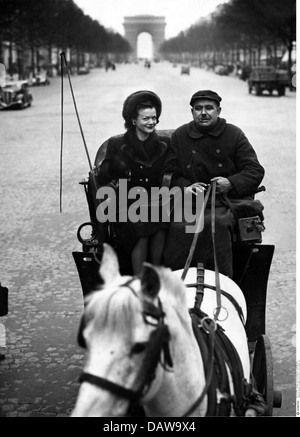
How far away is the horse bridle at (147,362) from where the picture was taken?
2016mm

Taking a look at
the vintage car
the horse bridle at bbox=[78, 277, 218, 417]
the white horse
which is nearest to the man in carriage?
the white horse

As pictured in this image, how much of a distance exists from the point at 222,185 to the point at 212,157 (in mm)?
235

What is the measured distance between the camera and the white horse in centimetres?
203

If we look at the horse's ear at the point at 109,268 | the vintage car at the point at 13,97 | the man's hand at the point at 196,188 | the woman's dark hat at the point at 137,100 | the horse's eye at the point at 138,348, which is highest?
the vintage car at the point at 13,97

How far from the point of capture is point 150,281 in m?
2.07

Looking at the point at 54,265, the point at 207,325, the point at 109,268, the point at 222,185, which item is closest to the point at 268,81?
the point at 54,265

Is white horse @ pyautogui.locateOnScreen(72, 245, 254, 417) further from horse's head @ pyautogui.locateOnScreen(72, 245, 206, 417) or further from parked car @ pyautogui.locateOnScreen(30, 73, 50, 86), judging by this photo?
parked car @ pyautogui.locateOnScreen(30, 73, 50, 86)

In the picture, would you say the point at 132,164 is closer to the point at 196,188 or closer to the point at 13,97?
the point at 196,188

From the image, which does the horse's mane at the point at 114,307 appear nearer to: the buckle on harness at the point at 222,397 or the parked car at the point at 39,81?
the buckle on harness at the point at 222,397

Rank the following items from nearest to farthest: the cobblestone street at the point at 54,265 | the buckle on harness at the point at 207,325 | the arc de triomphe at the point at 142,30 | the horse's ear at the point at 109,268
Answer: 1. the horse's ear at the point at 109,268
2. the buckle on harness at the point at 207,325
3. the cobblestone street at the point at 54,265
4. the arc de triomphe at the point at 142,30

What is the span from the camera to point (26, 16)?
103 feet

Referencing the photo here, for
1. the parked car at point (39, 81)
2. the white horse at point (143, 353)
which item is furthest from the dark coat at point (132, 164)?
the parked car at point (39, 81)

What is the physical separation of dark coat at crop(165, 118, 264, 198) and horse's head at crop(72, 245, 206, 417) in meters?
1.83

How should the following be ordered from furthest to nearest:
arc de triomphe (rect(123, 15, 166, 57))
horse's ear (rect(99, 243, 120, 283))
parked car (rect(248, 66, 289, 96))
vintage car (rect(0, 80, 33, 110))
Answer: arc de triomphe (rect(123, 15, 166, 57)), parked car (rect(248, 66, 289, 96)), vintage car (rect(0, 80, 33, 110)), horse's ear (rect(99, 243, 120, 283))
